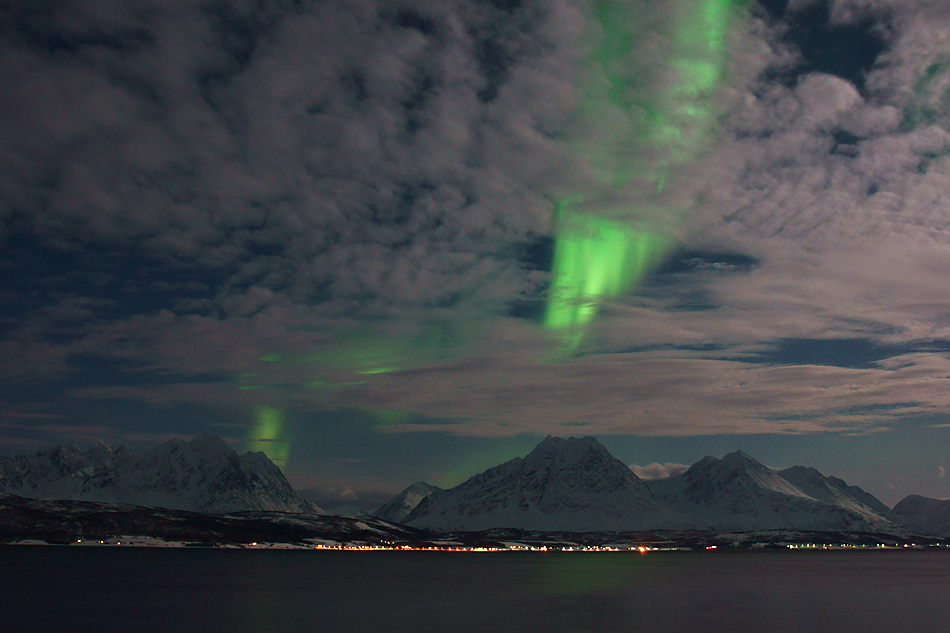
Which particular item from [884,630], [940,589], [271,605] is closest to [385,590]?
[271,605]

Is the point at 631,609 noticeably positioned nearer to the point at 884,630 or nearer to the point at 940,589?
the point at 884,630

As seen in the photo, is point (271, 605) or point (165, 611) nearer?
point (165, 611)

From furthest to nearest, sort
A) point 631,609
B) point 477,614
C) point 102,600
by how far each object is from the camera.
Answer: point 102,600
point 631,609
point 477,614

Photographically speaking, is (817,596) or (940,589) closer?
(817,596)

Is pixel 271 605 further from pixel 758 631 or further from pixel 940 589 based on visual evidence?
pixel 940 589

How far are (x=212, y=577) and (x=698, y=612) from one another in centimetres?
12533

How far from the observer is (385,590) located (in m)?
148

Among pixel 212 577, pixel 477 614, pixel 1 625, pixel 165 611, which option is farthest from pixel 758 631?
pixel 212 577

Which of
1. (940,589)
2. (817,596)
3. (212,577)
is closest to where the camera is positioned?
(817,596)

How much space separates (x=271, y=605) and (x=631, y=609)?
54.1 m

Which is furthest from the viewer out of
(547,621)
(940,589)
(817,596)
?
(940,589)

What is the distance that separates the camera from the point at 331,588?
5915 inches

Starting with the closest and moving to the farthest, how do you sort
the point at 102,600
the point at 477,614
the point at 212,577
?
1. the point at 477,614
2. the point at 102,600
3. the point at 212,577

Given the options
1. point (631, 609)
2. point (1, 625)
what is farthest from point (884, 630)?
point (1, 625)
